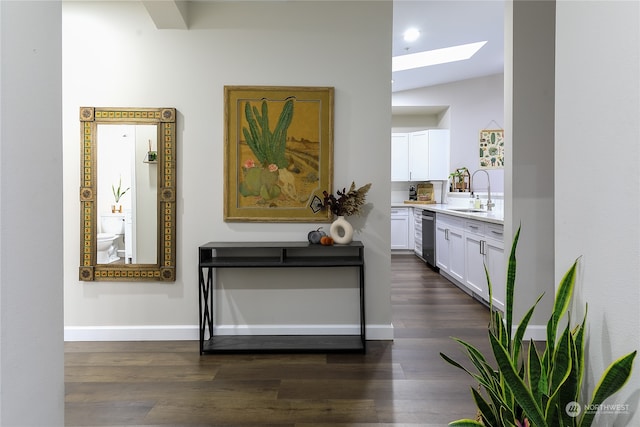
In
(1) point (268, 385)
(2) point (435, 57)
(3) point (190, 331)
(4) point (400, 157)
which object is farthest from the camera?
(4) point (400, 157)

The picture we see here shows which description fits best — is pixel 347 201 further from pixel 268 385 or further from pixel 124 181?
pixel 124 181

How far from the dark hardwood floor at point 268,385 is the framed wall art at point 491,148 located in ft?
13.9

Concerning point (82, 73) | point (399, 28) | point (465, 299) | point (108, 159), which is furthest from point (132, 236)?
point (399, 28)

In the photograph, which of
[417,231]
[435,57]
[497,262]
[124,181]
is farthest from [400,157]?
[124,181]

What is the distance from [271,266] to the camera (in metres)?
2.65

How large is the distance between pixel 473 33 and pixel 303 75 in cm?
290

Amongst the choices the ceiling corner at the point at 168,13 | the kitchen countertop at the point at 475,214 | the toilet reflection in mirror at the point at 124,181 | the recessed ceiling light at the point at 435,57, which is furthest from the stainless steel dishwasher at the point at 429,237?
the ceiling corner at the point at 168,13

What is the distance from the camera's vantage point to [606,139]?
0.95 metres

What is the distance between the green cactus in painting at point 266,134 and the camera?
2.89 metres

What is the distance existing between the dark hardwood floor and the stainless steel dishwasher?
2404mm

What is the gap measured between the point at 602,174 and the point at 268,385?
6.35ft

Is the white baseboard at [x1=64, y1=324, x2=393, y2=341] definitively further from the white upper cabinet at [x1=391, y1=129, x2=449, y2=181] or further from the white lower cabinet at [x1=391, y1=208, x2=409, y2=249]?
the white upper cabinet at [x1=391, y1=129, x2=449, y2=181]

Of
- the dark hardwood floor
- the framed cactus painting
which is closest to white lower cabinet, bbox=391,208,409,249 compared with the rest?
the dark hardwood floor

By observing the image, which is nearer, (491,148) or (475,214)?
(475,214)
